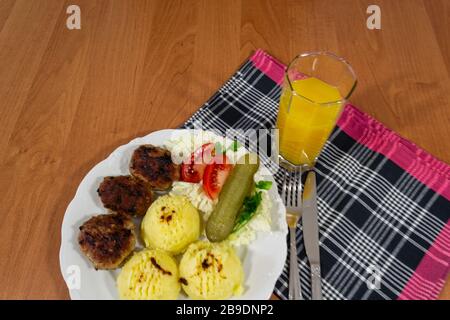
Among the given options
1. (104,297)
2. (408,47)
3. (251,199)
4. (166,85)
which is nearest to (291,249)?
(251,199)

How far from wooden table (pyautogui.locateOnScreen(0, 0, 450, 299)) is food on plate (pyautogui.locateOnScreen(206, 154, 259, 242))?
332 mm

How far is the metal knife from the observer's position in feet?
2.96

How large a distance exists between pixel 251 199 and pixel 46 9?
47.2 inches

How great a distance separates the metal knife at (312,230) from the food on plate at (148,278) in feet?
1.08

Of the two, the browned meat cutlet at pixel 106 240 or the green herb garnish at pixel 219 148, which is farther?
the green herb garnish at pixel 219 148

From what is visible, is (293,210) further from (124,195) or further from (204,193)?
(124,195)

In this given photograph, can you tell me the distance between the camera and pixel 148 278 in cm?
80

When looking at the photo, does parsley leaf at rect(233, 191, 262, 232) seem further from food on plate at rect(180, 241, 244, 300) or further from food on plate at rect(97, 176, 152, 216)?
food on plate at rect(97, 176, 152, 216)

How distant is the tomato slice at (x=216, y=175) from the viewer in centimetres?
100

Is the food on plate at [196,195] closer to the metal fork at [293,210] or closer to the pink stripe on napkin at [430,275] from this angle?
the metal fork at [293,210]

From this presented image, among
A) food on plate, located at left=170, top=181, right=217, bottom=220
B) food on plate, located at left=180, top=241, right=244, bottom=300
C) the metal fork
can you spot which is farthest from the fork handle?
food on plate, located at left=170, top=181, right=217, bottom=220

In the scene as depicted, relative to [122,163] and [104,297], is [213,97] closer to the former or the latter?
[122,163]

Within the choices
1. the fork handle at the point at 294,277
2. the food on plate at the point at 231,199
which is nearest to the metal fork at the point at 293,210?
the fork handle at the point at 294,277
